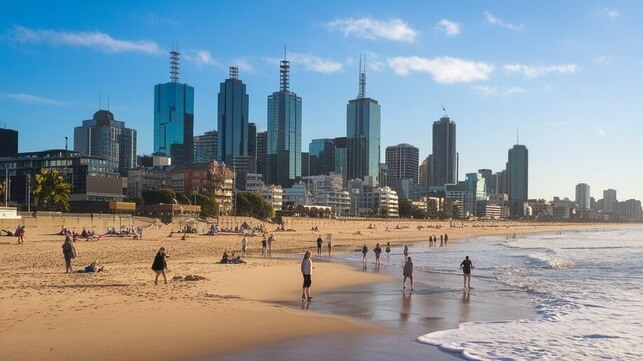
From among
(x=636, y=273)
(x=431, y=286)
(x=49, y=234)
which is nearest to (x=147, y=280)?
(x=431, y=286)

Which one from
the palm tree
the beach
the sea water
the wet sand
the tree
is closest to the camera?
the beach

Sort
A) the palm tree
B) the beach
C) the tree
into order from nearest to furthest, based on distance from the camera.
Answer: the beach → the palm tree → the tree

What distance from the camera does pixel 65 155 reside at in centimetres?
13300

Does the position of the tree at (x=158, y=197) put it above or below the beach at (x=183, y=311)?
above

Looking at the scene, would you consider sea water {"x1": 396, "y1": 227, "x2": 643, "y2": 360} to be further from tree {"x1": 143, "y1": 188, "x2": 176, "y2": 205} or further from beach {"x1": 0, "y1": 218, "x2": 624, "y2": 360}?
tree {"x1": 143, "y1": 188, "x2": 176, "y2": 205}

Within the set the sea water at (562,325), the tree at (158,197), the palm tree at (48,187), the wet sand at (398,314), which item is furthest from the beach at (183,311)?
the tree at (158,197)

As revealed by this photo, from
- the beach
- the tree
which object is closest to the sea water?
the beach

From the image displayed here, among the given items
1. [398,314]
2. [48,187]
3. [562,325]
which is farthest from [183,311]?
[48,187]

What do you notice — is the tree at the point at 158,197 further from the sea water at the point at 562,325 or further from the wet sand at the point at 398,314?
the sea water at the point at 562,325

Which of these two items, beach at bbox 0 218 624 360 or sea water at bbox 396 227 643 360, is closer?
beach at bbox 0 218 624 360

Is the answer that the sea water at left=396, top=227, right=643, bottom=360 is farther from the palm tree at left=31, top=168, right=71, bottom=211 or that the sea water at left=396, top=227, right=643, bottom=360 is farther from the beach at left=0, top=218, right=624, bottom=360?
the palm tree at left=31, top=168, right=71, bottom=211

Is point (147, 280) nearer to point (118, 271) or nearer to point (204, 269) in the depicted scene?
point (118, 271)

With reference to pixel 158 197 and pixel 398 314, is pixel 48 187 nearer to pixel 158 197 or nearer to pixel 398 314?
pixel 158 197

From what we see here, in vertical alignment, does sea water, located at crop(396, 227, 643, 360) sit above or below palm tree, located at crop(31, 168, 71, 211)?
below
